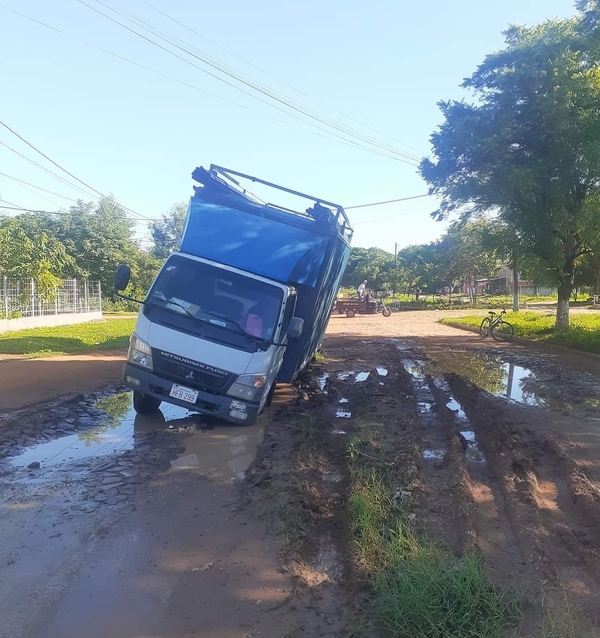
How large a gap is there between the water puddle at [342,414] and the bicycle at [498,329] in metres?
13.8

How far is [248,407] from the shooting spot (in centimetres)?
705

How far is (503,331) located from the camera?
70.5ft

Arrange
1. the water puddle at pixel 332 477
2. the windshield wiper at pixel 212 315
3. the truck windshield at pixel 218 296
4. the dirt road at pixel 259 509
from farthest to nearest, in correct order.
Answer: the truck windshield at pixel 218 296, the windshield wiper at pixel 212 315, the water puddle at pixel 332 477, the dirt road at pixel 259 509

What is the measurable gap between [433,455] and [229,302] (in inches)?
125

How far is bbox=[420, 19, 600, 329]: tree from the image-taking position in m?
16.9

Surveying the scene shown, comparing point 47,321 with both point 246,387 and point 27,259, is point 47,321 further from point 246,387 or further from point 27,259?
point 246,387

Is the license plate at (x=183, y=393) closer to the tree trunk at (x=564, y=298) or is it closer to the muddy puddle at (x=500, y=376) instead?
the muddy puddle at (x=500, y=376)

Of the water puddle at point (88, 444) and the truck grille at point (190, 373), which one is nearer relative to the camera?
the water puddle at point (88, 444)

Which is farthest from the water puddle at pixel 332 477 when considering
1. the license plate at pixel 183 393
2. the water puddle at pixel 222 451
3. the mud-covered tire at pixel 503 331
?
the mud-covered tire at pixel 503 331

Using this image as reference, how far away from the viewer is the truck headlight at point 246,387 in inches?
275

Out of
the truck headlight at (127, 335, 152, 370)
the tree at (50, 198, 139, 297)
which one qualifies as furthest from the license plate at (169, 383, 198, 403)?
the tree at (50, 198, 139, 297)

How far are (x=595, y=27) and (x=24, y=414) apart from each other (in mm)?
17242

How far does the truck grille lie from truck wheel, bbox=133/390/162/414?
119 cm

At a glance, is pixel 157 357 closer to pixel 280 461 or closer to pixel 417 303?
pixel 280 461
